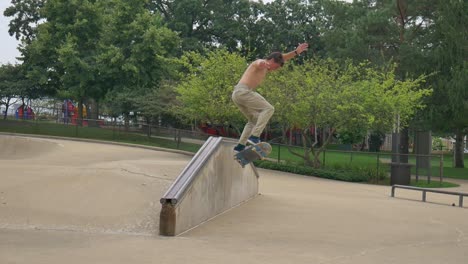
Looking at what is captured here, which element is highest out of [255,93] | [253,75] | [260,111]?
[253,75]

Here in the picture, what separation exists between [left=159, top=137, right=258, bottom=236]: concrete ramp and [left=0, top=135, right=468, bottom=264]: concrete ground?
0.21 m

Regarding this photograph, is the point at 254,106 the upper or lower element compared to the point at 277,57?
lower

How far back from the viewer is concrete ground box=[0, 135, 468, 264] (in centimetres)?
639

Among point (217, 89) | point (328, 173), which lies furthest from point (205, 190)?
point (217, 89)

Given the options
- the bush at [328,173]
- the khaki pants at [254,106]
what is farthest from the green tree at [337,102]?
the khaki pants at [254,106]

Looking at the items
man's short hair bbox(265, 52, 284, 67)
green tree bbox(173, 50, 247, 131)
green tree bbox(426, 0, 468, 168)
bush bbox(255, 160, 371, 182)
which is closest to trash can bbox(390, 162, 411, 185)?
bush bbox(255, 160, 371, 182)

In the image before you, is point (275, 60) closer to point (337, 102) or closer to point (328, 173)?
point (337, 102)

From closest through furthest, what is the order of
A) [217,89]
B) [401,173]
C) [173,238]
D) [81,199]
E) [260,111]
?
[173,238] < [81,199] < [260,111] < [401,173] < [217,89]

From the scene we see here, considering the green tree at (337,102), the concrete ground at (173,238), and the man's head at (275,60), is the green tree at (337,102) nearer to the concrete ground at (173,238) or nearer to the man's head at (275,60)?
the concrete ground at (173,238)

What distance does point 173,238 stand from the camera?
725 centimetres

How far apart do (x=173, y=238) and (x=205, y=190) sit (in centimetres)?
167

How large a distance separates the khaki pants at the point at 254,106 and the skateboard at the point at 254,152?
28 centimetres

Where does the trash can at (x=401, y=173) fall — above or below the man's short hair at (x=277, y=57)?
below

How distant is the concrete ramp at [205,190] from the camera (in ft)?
24.2
